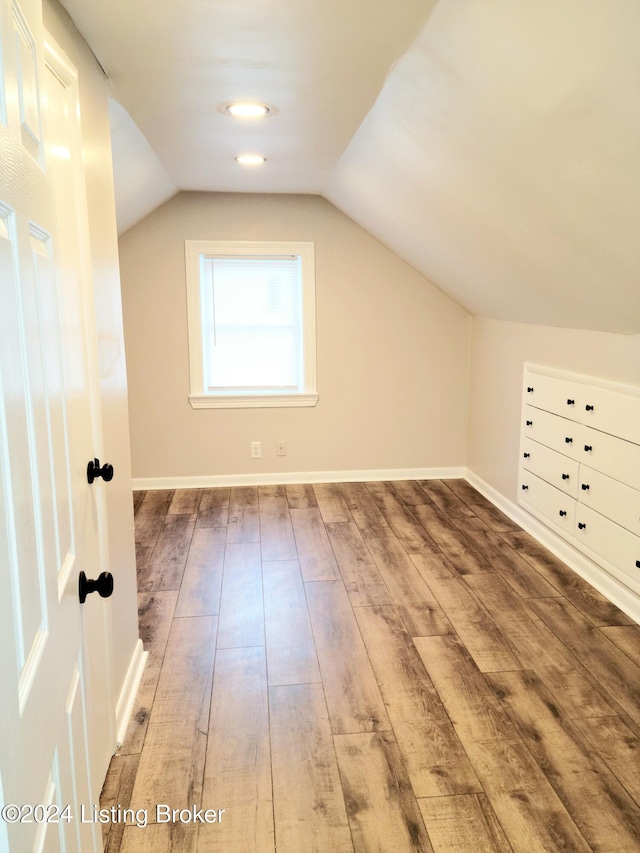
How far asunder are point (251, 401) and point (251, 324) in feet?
1.89

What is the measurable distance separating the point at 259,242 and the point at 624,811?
3875mm

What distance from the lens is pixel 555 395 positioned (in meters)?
3.36

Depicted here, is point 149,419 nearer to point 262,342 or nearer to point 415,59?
point 262,342

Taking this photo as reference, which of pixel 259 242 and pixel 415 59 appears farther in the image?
pixel 259 242

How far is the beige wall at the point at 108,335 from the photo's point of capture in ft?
5.97

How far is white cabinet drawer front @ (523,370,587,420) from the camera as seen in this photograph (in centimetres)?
314

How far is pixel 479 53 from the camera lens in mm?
1687

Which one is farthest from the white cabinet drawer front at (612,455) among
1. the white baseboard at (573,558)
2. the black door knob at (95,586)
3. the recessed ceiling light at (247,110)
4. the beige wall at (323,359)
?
the black door knob at (95,586)

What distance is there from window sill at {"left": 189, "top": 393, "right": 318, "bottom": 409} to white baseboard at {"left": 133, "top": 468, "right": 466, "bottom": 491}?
534mm

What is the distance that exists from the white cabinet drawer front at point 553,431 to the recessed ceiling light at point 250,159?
6.84 feet

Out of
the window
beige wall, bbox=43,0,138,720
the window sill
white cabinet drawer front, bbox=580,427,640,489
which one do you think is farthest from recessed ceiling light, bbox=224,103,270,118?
the window sill

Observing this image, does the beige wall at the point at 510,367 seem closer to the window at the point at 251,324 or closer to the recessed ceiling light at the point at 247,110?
the window at the point at 251,324

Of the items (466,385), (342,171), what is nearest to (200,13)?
(342,171)

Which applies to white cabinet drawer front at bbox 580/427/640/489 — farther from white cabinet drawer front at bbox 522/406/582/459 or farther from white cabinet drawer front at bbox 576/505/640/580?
white cabinet drawer front at bbox 576/505/640/580
